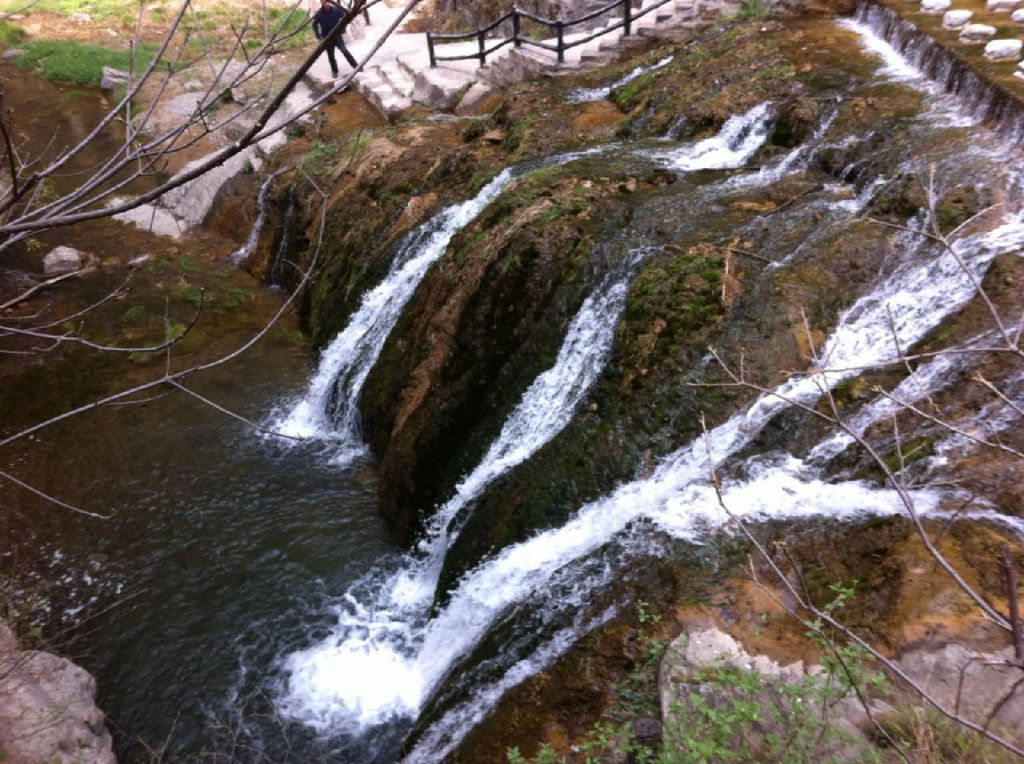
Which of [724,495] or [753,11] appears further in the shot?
[753,11]

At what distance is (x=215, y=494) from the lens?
22.5 feet

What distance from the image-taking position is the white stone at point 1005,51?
6.34 m

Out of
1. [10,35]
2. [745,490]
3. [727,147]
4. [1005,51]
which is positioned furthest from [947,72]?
[10,35]

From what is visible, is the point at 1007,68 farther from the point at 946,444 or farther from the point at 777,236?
the point at 946,444

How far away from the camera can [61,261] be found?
1048 centimetres

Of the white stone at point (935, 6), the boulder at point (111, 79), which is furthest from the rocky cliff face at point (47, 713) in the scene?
the boulder at point (111, 79)

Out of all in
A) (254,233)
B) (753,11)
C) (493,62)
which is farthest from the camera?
(493,62)

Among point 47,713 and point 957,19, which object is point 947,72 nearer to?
point 957,19

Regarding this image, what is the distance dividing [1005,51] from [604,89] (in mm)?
5076

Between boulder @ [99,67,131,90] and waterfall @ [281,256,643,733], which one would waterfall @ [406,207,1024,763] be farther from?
boulder @ [99,67,131,90]

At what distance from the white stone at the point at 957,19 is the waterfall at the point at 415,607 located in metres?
4.79

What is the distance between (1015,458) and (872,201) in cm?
285

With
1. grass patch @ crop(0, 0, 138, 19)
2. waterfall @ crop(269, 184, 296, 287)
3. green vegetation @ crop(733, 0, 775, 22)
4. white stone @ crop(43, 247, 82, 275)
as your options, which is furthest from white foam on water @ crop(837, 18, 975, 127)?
grass patch @ crop(0, 0, 138, 19)

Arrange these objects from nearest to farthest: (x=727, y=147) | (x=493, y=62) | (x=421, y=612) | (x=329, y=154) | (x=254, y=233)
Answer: (x=421, y=612) → (x=727, y=147) → (x=329, y=154) → (x=254, y=233) → (x=493, y=62)
